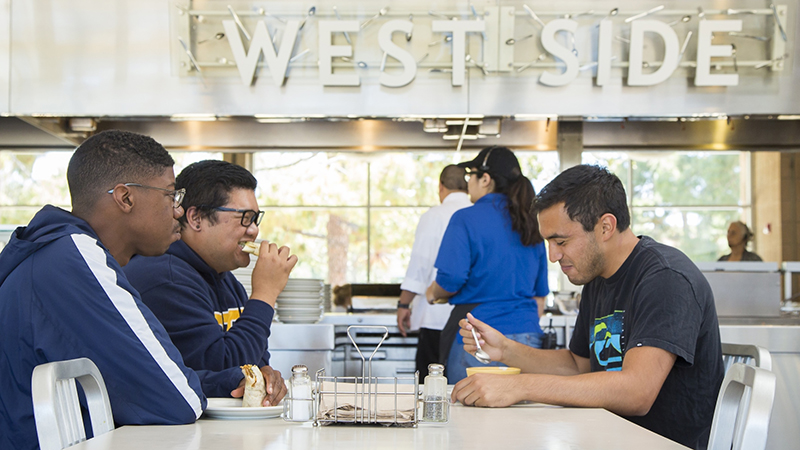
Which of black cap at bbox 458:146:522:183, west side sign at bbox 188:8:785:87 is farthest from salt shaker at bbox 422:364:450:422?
west side sign at bbox 188:8:785:87

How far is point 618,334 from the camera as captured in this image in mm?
1865

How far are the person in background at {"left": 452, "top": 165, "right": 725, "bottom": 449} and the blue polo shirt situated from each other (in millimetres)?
856

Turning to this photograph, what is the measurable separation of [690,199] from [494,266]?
10.8 m

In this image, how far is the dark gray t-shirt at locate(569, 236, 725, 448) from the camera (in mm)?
1676

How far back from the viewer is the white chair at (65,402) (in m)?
1.14

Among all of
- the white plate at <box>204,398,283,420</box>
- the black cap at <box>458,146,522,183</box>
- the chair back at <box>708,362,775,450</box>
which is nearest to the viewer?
the chair back at <box>708,362,775,450</box>

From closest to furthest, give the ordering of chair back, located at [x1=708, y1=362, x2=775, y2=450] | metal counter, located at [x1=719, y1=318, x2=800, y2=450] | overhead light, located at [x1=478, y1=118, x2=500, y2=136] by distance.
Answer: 1. chair back, located at [x1=708, y1=362, x2=775, y2=450]
2. metal counter, located at [x1=719, y1=318, x2=800, y2=450]
3. overhead light, located at [x1=478, y1=118, x2=500, y2=136]

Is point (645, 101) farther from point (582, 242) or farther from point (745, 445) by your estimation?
point (745, 445)

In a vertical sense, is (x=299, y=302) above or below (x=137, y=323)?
below

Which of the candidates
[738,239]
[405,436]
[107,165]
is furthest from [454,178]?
[738,239]

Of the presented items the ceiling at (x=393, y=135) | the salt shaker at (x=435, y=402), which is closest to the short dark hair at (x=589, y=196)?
the salt shaker at (x=435, y=402)

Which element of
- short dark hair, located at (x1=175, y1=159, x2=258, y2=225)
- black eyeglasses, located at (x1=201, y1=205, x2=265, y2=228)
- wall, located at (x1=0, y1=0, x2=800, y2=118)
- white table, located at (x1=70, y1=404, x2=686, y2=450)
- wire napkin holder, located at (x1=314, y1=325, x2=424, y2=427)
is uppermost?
wall, located at (x1=0, y1=0, x2=800, y2=118)

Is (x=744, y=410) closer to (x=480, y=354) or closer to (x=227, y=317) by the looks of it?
(x=480, y=354)

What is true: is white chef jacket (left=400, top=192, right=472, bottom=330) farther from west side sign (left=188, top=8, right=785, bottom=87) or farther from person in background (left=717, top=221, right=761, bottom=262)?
person in background (left=717, top=221, right=761, bottom=262)
